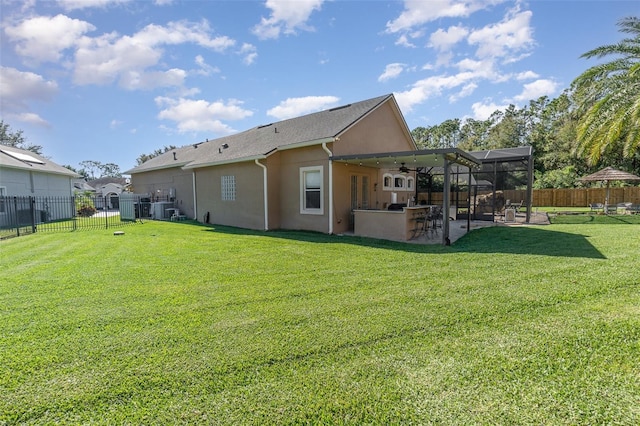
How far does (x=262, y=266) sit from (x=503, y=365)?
186 inches

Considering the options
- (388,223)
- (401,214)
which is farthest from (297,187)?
(401,214)

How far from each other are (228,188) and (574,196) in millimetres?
27742

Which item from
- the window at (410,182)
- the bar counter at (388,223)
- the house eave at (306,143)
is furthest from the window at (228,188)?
the window at (410,182)

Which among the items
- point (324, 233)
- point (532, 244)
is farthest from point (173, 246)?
point (532, 244)

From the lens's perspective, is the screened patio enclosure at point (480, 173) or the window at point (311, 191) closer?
the window at point (311, 191)

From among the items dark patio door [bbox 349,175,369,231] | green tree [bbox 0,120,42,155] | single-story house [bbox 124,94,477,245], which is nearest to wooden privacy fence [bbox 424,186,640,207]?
single-story house [bbox 124,94,477,245]

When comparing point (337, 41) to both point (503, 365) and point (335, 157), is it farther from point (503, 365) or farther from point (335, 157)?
point (503, 365)

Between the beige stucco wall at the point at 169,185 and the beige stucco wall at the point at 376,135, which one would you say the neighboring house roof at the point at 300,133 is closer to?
the beige stucco wall at the point at 376,135

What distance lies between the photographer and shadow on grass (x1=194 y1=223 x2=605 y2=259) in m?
7.38

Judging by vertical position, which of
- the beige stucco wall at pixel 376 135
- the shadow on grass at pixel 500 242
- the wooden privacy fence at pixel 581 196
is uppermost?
the beige stucco wall at pixel 376 135

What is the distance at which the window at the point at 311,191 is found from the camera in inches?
451

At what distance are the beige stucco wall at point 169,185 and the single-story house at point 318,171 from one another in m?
2.20

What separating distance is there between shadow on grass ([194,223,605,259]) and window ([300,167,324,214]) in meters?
1.04

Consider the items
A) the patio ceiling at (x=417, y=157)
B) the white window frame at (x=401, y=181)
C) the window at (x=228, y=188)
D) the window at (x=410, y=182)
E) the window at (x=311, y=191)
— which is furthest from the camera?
the window at (x=410, y=182)
